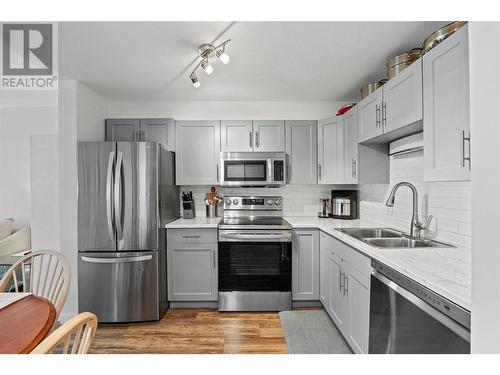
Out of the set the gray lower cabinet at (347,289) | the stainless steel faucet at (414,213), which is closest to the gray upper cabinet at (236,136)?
the gray lower cabinet at (347,289)

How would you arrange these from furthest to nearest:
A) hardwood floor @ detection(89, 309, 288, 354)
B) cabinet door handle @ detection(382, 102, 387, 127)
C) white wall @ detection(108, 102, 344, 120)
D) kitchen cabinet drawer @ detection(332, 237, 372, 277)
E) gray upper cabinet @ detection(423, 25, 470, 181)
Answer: white wall @ detection(108, 102, 344, 120) < hardwood floor @ detection(89, 309, 288, 354) < cabinet door handle @ detection(382, 102, 387, 127) < kitchen cabinet drawer @ detection(332, 237, 372, 277) < gray upper cabinet @ detection(423, 25, 470, 181)

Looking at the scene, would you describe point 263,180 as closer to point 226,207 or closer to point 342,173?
point 226,207

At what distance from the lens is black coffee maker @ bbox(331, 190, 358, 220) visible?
3.20m

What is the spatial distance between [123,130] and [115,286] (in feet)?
5.71

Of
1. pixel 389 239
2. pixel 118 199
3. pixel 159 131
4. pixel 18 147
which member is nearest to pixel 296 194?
pixel 389 239

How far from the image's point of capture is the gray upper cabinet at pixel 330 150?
9.90 ft

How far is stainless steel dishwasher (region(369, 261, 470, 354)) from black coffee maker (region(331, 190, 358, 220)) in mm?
1597

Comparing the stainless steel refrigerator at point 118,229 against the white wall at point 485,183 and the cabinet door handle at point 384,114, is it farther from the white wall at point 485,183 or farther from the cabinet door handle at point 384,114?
the white wall at point 485,183

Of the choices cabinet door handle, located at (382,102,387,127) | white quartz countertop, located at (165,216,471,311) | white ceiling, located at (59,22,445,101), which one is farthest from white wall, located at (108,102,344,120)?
white quartz countertop, located at (165,216,471,311)

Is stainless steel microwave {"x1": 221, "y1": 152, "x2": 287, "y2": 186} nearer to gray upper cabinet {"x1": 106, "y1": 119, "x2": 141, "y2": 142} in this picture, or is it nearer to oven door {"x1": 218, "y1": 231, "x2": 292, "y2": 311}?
oven door {"x1": 218, "y1": 231, "x2": 292, "y2": 311}

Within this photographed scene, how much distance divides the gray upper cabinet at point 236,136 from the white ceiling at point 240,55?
0.34m

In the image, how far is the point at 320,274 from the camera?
289 centimetres

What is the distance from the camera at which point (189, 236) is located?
2936mm
